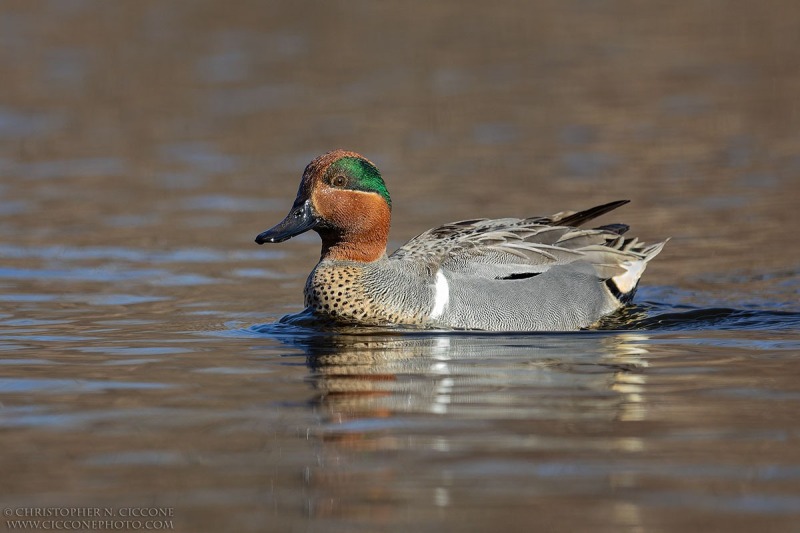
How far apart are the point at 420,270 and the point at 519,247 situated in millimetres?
659

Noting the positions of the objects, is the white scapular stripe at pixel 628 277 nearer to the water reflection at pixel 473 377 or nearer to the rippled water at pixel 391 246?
the rippled water at pixel 391 246

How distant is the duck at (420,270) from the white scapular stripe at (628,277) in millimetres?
295

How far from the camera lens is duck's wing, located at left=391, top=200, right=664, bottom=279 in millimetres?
8375

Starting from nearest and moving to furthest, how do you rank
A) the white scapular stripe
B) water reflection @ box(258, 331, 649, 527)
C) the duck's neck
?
water reflection @ box(258, 331, 649, 527) → the duck's neck → the white scapular stripe

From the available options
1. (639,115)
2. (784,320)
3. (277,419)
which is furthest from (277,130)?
(277,419)

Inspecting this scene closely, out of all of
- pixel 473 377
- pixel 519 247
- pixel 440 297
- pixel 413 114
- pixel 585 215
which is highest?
pixel 413 114

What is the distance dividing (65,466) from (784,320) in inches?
182

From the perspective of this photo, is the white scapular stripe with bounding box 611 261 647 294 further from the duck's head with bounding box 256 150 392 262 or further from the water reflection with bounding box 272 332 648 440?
the duck's head with bounding box 256 150 392 262

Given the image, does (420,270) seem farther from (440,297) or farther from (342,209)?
(342,209)

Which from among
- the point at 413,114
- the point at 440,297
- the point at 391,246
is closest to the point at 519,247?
the point at 440,297

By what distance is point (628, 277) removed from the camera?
9.05 meters

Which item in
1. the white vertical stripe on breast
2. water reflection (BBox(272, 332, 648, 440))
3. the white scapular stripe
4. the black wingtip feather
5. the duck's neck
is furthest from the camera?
the white scapular stripe

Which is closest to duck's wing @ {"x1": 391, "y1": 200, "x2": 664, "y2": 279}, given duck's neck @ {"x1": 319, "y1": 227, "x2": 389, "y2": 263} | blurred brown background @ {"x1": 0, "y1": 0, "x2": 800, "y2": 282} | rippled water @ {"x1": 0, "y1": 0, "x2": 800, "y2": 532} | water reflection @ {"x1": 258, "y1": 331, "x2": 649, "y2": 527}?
duck's neck @ {"x1": 319, "y1": 227, "x2": 389, "y2": 263}

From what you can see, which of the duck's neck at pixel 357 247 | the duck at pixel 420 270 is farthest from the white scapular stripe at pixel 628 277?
the duck's neck at pixel 357 247
